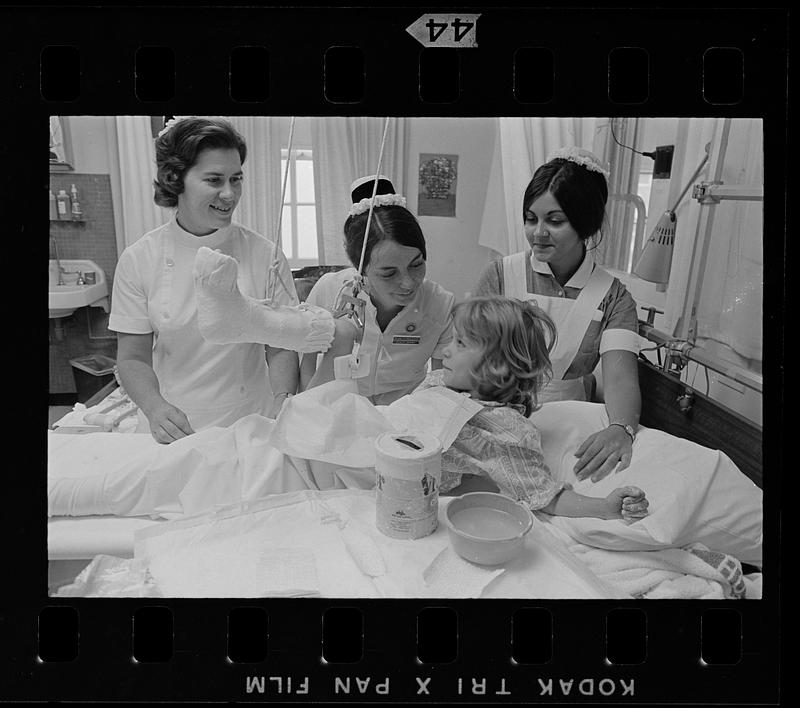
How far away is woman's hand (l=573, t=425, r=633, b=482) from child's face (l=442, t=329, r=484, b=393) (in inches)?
8.1

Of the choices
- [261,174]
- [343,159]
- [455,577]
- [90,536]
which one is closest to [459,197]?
[343,159]

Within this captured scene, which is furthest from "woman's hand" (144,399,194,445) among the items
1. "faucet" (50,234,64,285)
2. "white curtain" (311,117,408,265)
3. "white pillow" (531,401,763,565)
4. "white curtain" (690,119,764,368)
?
"white curtain" (690,119,764,368)

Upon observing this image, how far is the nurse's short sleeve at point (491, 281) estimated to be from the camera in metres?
0.88

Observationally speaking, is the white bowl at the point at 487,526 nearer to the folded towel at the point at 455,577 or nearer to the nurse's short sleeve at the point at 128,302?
the folded towel at the point at 455,577

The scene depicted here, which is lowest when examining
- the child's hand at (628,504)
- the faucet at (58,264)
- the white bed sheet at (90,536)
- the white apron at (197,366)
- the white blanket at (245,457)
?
the white bed sheet at (90,536)

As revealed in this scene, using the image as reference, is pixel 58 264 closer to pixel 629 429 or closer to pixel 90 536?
pixel 90 536

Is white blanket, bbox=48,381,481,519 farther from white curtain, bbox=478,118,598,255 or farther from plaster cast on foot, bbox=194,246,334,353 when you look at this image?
white curtain, bbox=478,118,598,255

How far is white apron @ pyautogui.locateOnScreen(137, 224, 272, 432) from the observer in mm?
901

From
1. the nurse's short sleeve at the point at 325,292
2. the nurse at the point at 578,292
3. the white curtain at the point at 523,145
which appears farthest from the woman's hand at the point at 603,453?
the nurse's short sleeve at the point at 325,292

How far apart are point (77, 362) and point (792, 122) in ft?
3.77

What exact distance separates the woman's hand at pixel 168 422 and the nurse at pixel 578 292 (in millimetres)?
512

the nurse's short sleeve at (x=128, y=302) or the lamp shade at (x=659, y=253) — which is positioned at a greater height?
the lamp shade at (x=659, y=253)

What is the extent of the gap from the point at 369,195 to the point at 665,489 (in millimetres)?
634

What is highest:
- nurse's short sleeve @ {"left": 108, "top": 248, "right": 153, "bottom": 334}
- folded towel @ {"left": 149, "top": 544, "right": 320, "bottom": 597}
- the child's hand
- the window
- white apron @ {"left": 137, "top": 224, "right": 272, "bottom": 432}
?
the window
